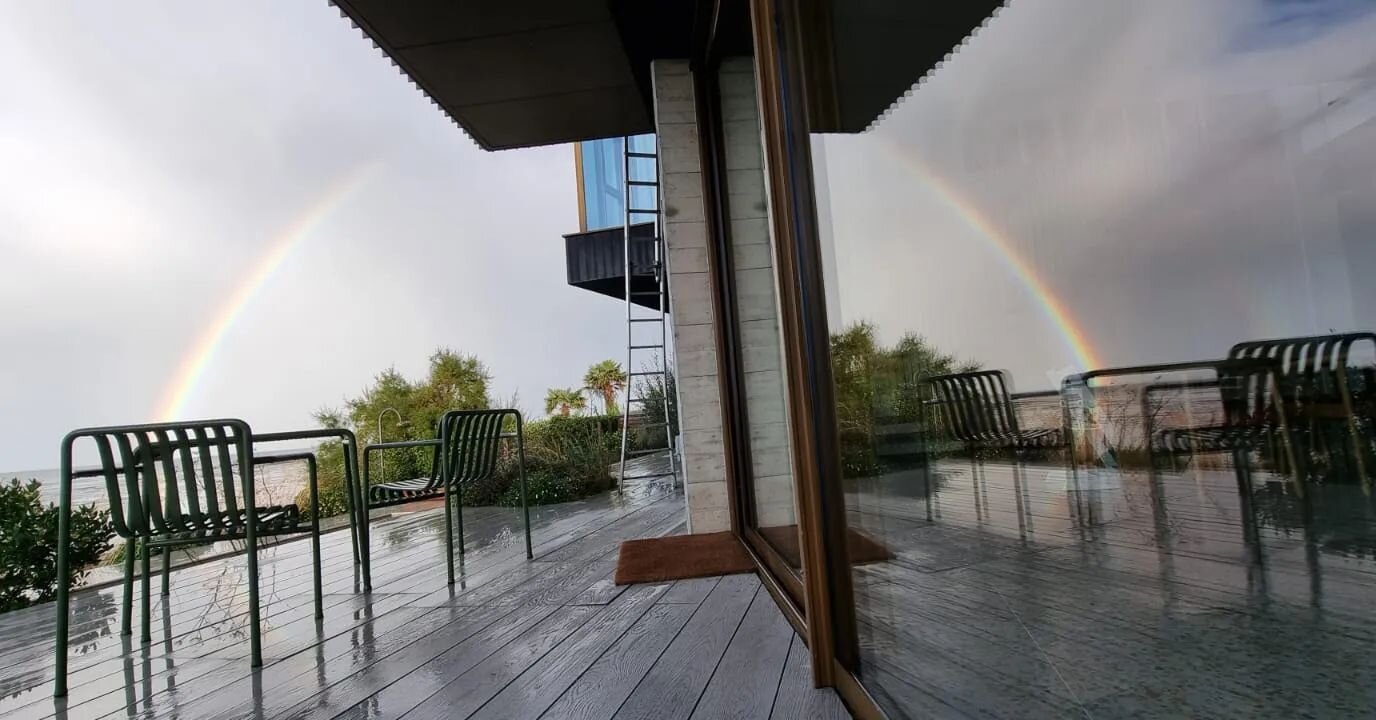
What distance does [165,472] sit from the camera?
206 cm

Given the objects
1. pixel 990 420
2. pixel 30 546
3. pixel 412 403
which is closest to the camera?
pixel 990 420

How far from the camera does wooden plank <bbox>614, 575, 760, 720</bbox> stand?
1.46 meters

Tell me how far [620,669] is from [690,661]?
16 centimetres

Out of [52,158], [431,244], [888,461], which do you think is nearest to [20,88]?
[52,158]

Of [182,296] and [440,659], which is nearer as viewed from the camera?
[440,659]

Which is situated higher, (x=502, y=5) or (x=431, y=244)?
(x=431, y=244)

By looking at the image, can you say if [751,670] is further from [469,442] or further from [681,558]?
[469,442]

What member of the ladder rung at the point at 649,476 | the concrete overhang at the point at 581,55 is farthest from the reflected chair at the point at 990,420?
the ladder rung at the point at 649,476

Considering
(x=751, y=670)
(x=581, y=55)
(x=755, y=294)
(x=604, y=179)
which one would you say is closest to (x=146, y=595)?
(x=751, y=670)

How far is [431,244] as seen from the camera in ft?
43.5

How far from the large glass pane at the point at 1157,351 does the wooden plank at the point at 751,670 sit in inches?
26.4

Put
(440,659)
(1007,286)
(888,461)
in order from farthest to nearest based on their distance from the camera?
(440,659) → (888,461) → (1007,286)

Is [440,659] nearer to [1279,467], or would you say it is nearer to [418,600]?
[418,600]

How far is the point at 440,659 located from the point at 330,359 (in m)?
10.4
